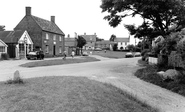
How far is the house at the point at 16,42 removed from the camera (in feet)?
108

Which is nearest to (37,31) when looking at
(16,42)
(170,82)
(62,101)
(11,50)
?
(16,42)

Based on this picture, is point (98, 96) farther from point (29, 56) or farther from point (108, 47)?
point (108, 47)

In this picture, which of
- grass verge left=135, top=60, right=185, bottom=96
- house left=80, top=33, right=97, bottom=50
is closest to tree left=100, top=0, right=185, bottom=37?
grass verge left=135, top=60, right=185, bottom=96

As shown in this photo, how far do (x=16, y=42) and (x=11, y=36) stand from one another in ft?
9.15

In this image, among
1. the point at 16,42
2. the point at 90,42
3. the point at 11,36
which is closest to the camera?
the point at 16,42

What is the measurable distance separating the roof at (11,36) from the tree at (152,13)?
20.2 metres

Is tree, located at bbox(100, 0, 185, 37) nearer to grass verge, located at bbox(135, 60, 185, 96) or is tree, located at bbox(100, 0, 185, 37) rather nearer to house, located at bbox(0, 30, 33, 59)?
grass verge, located at bbox(135, 60, 185, 96)

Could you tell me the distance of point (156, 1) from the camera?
53.4 ft

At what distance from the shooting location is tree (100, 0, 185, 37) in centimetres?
1648

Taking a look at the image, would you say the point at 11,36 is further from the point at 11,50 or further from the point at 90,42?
the point at 90,42

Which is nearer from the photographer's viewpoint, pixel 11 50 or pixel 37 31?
pixel 11 50

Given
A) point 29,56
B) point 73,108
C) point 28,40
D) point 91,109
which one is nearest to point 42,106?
point 73,108

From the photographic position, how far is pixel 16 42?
1297 inches

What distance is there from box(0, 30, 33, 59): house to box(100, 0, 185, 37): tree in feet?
63.8
